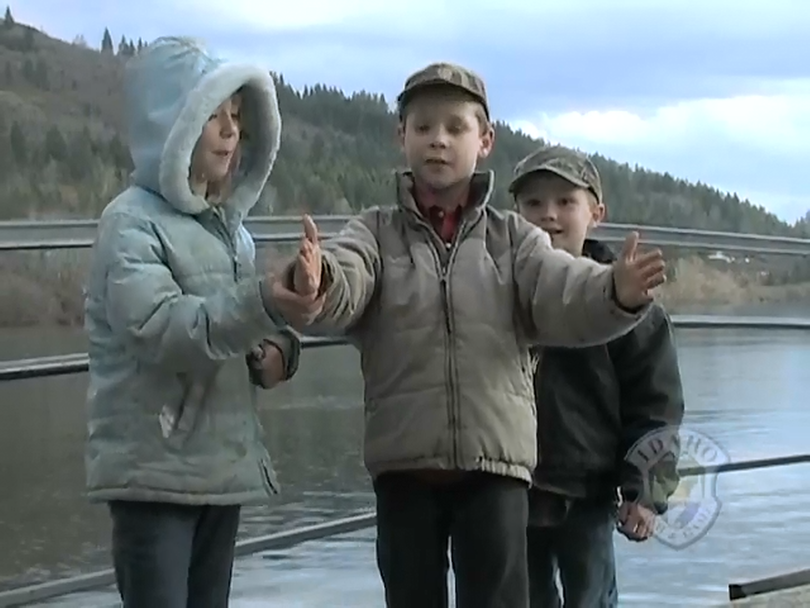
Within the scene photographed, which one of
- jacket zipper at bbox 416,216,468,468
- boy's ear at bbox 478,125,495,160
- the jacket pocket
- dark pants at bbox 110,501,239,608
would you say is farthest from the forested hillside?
dark pants at bbox 110,501,239,608

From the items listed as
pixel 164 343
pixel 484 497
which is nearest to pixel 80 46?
pixel 164 343

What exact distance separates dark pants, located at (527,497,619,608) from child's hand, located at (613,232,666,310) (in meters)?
0.57

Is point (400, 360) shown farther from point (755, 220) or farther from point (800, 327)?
point (800, 327)

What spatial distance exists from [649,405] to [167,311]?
80 cm

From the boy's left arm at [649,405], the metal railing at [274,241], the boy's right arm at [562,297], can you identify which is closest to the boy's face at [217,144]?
the boy's right arm at [562,297]

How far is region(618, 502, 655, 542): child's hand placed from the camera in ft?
7.35

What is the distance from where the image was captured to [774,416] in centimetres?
391

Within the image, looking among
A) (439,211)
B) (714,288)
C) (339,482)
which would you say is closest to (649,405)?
(439,211)

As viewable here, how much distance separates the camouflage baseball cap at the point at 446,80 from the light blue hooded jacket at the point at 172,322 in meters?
0.21

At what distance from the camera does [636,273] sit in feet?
5.78

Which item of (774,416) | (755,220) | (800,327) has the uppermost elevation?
(755,220)

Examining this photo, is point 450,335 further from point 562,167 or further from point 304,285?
point 562,167

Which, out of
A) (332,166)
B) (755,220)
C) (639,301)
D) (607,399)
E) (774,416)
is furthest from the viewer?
(774,416)

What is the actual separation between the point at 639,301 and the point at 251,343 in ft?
1.62
